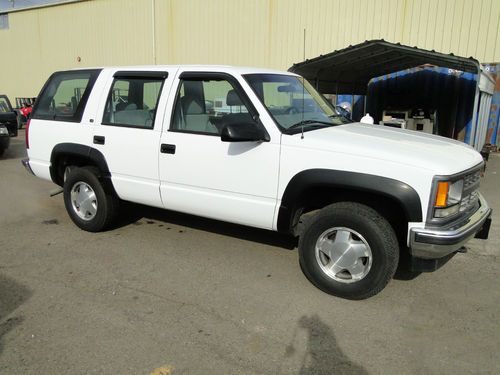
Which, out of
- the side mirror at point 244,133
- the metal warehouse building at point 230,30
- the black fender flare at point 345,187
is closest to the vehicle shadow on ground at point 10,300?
the side mirror at point 244,133

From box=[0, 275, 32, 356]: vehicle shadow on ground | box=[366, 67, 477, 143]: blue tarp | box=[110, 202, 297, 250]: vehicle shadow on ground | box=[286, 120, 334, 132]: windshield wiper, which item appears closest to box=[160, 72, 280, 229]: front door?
box=[286, 120, 334, 132]: windshield wiper

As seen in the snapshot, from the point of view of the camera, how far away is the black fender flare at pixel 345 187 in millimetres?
3211

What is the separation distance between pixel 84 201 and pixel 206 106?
2.01m

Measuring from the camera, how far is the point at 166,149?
14.2 ft

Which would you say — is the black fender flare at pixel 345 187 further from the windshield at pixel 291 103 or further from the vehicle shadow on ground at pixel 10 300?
the vehicle shadow on ground at pixel 10 300

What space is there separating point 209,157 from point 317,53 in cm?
1251

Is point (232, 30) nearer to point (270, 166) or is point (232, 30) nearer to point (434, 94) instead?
point (434, 94)

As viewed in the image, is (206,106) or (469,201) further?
(206,106)

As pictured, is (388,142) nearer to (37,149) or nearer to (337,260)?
(337,260)

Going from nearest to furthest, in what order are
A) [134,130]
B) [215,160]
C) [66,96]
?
[215,160] → [134,130] → [66,96]

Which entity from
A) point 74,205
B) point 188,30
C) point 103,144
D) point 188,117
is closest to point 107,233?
point 74,205

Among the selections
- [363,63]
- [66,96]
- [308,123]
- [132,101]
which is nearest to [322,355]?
[308,123]

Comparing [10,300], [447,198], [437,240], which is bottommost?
[10,300]

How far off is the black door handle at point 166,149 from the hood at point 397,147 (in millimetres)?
1292
